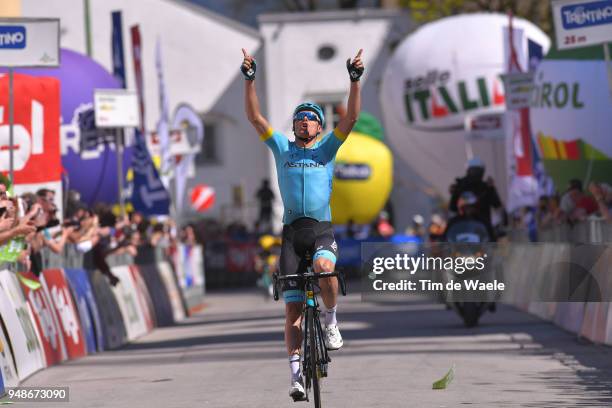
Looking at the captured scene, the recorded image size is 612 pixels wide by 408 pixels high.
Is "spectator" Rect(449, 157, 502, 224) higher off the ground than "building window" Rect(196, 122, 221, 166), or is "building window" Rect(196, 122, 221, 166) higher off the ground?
"building window" Rect(196, 122, 221, 166)

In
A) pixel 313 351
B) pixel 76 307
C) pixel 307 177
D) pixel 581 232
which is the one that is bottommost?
pixel 76 307

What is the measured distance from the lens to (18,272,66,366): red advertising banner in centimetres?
1596

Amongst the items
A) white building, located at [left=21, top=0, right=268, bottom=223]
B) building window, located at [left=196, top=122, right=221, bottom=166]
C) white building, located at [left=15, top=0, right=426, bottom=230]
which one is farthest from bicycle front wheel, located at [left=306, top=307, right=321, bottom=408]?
building window, located at [left=196, top=122, right=221, bottom=166]

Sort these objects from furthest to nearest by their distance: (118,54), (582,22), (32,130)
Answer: (118,54) → (32,130) → (582,22)

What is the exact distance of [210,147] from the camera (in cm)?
6034

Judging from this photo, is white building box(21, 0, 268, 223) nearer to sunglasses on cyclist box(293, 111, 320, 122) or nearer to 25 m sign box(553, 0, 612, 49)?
25 m sign box(553, 0, 612, 49)

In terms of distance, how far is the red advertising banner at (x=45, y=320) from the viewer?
16.0 meters

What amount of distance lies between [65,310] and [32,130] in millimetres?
2635

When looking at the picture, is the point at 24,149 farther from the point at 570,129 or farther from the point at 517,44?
the point at 517,44

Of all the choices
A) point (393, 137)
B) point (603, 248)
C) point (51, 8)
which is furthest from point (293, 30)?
point (603, 248)

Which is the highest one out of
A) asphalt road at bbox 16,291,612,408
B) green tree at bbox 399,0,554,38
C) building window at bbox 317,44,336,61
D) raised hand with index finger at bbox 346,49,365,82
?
green tree at bbox 399,0,554,38

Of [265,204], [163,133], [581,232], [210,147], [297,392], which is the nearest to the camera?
[297,392]

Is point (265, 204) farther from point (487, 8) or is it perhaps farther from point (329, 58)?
point (487, 8)

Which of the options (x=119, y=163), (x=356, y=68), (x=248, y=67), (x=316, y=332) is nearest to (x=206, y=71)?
(x=119, y=163)
